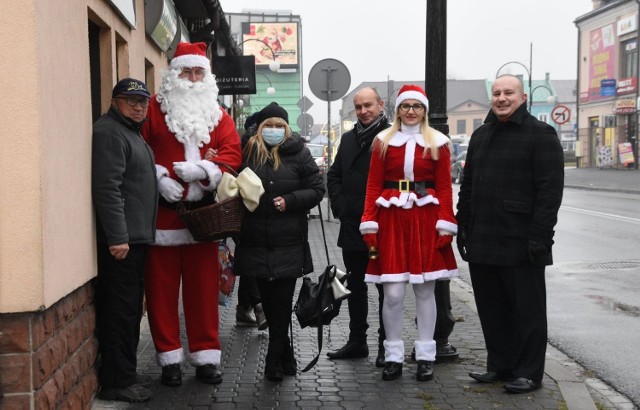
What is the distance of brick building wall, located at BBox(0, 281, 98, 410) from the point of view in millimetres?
3826

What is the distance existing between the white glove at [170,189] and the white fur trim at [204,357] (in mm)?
1058

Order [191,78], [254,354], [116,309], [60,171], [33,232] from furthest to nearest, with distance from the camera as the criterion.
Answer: [254,354], [191,78], [116,309], [60,171], [33,232]

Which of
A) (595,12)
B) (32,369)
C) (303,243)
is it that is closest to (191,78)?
(303,243)

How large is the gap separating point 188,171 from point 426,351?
6.56 feet

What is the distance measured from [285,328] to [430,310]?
101 centimetres

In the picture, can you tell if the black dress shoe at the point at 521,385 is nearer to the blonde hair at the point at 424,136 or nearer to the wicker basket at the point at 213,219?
the blonde hair at the point at 424,136

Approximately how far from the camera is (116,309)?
530 cm

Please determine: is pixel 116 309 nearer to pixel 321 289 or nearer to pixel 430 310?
pixel 321 289

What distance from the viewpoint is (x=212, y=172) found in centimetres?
570

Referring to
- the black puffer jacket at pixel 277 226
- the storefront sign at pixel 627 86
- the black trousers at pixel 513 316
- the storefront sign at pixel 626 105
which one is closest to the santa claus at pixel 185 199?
the black puffer jacket at pixel 277 226

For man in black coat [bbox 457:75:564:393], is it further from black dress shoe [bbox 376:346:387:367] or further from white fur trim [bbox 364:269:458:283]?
black dress shoe [bbox 376:346:387:367]

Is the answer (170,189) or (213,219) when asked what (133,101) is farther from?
(213,219)

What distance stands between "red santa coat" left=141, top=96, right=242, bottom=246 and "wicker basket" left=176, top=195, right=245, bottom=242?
6.0 inches

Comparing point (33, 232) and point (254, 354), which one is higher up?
point (33, 232)
